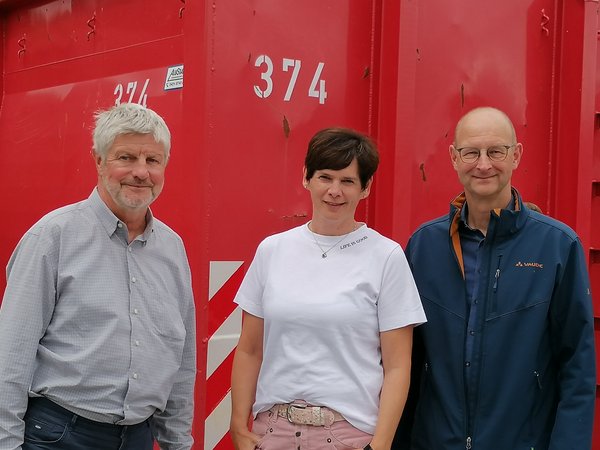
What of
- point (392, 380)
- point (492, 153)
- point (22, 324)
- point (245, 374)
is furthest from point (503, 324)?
point (22, 324)

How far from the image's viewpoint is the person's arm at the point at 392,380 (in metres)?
1.95

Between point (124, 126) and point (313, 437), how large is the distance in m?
0.87

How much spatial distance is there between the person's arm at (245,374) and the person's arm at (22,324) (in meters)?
0.50

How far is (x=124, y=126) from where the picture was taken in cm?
201

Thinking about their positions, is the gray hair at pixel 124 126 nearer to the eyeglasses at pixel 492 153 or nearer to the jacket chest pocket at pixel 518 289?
the eyeglasses at pixel 492 153

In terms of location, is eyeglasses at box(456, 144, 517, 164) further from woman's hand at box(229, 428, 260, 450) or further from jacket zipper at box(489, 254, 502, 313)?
woman's hand at box(229, 428, 260, 450)

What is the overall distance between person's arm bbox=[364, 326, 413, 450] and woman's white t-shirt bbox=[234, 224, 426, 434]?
0.02 meters

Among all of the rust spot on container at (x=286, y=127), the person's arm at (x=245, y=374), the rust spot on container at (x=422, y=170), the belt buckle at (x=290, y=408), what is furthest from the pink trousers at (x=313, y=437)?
the rust spot on container at (x=422, y=170)

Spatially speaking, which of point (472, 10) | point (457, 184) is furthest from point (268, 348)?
point (472, 10)

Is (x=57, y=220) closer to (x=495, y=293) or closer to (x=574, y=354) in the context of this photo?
(x=495, y=293)

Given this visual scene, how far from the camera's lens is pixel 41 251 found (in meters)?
1.91

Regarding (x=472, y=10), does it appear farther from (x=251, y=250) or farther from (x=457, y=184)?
(x=251, y=250)

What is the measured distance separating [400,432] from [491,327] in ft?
1.47

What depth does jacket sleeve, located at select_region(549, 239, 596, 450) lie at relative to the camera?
79.0 inches
